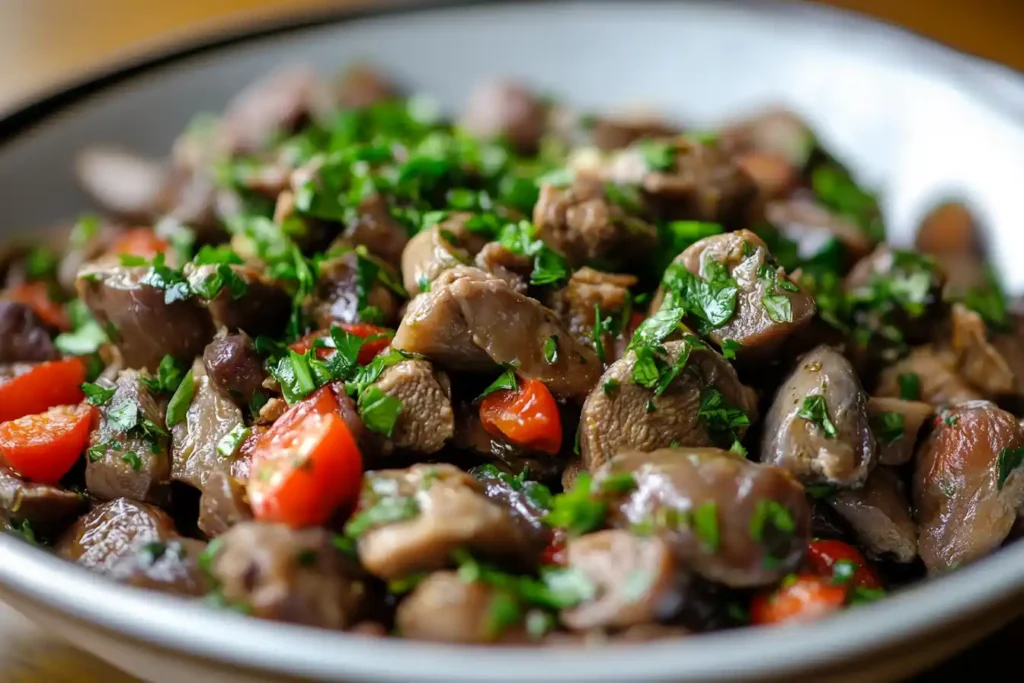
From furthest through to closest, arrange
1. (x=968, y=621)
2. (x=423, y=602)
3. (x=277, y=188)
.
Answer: (x=277, y=188) → (x=423, y=602) → (x=968, y=621)

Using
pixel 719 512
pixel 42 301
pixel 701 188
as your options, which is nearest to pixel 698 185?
pixel 701 188

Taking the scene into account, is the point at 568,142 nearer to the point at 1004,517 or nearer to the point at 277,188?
the point at 277,188

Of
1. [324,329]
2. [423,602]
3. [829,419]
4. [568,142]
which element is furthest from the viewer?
[568,142]

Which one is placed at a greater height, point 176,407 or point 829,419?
point 829,419

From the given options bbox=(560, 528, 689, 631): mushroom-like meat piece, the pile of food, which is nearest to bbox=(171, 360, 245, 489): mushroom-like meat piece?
the pile of food

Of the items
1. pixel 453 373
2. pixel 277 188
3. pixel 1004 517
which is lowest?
pixel 1004 517

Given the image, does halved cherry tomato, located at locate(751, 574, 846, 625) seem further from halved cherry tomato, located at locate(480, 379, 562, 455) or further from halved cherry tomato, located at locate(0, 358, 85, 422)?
halved cherry tomato, located at locate(0, 358, 85, 422)

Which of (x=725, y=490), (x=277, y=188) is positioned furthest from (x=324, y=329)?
(x=725, y=490)
